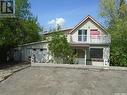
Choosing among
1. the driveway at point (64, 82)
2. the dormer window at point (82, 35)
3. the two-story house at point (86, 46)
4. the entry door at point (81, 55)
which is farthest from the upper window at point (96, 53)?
the driveway at point (64, 82)

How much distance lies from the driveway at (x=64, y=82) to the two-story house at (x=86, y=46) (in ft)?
27.3

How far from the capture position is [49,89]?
2081cm

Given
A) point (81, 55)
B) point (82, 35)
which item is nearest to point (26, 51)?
point (81, 55)

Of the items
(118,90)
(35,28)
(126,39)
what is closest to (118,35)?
(126,39)

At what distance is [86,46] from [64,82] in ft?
48.6

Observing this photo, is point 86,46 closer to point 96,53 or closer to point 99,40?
point 96,53

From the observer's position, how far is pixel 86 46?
37312 mm

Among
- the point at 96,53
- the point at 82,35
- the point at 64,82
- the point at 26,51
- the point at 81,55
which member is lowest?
the point at 64,82

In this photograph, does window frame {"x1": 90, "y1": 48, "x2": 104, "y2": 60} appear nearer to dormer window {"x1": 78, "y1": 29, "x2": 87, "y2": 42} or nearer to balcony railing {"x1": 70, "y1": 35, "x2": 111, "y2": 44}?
balcony railing {"x1": 70, "y1": 35, "x2": 111, "y2": 44}

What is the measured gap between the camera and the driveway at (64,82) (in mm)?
20391

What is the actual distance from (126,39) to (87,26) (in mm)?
5646

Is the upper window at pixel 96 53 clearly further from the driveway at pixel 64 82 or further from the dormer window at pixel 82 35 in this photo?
the driveway at pixel 64 82

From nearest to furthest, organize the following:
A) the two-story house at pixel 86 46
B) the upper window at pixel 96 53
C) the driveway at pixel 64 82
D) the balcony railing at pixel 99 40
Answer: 1. the driveway at pixel 64 82
2. the two-story house at pixel 86 46
3. the balcony railing at pixel 99 40
4. the upper window at pixel 96 53

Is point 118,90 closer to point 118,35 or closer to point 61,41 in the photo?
point 61,41
